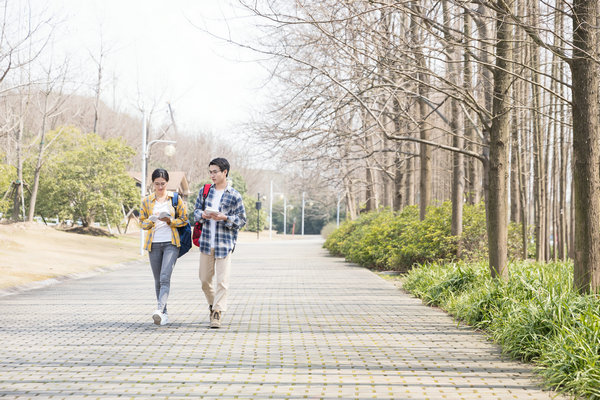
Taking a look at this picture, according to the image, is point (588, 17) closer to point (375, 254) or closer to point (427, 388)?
point (427, 388)

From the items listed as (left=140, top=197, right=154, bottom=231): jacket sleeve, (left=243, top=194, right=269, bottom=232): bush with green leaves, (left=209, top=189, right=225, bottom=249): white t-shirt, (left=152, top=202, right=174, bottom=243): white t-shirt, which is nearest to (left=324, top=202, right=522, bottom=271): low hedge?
(left=209, top=189, right=225, bottom=249): white t-shirt

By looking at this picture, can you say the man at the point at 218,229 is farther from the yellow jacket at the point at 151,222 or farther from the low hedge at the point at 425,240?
the low hedge at the point at 425,240

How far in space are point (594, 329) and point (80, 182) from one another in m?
37.9

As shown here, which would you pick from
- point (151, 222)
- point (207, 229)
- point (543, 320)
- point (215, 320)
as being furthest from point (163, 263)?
point (543, 320)

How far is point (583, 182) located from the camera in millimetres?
7156

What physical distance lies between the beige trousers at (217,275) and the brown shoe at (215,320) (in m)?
0.06

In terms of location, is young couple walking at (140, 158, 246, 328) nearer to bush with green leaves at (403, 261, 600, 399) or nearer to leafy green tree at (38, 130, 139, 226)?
bush with green leaves at (403, 261, 600, 399)

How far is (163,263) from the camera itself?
8.52 meters

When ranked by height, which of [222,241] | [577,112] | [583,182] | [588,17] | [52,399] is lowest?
[52,399]

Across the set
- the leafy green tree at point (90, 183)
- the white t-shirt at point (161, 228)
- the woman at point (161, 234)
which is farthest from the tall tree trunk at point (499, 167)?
the leafy green tree at point (90, 183)

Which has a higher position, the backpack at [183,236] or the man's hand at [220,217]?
the man's hand at [220,217]

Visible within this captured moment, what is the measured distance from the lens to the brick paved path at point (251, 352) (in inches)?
205

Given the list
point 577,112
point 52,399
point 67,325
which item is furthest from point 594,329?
point 67,325

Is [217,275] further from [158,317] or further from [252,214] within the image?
[252,214]
